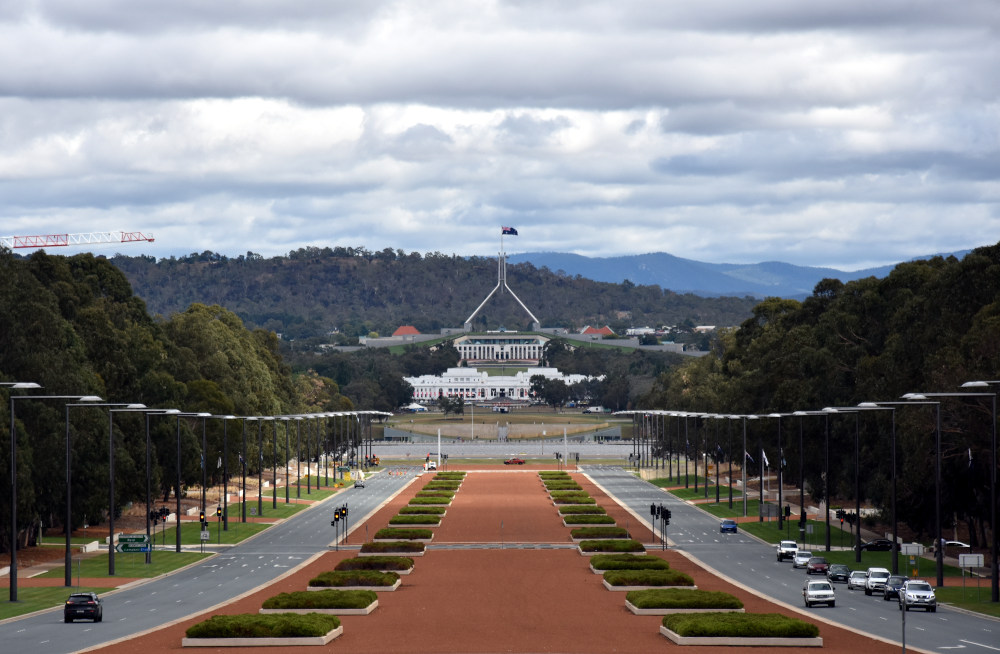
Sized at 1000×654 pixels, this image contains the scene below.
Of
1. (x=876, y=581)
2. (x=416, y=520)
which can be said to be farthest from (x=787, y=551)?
(x=416, y=520)

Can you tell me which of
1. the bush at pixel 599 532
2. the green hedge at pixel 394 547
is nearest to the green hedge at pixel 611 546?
the bush at pixel 599 532

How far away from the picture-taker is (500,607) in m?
58.1

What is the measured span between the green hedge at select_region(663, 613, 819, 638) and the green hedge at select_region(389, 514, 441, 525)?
50.5 metres

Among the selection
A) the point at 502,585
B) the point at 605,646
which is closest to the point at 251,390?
the point at 502,585

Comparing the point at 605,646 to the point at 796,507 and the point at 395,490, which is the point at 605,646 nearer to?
the point at 796,507

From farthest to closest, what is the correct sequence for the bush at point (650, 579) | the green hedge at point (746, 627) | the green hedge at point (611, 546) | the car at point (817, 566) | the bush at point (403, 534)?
the bush at point (403, 534)
the green hedge at point (611, 546)
the car at point (817, 566)
the bush at point (650, 579)
the green hedge at point (746, 627)

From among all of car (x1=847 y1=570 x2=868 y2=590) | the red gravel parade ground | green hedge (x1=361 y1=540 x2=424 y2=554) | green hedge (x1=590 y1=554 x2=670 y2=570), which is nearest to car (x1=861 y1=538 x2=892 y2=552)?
the red gravel parade ground

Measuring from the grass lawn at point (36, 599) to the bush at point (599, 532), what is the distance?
31576 millimetres

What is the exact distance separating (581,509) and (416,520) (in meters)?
14.1

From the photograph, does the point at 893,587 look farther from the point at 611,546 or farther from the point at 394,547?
the point at 394,547

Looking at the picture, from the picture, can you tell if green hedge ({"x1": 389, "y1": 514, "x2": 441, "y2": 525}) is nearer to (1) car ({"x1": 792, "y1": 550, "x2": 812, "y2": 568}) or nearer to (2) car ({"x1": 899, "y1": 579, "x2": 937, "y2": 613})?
(1) car ({"x1": 792, "y1": 550, "x2": 812, "y2": 568})

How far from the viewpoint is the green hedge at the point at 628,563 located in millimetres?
70188

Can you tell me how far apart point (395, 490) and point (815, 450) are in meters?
49.1

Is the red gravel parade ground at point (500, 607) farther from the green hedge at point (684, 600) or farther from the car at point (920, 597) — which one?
the car at point (920, 597)
